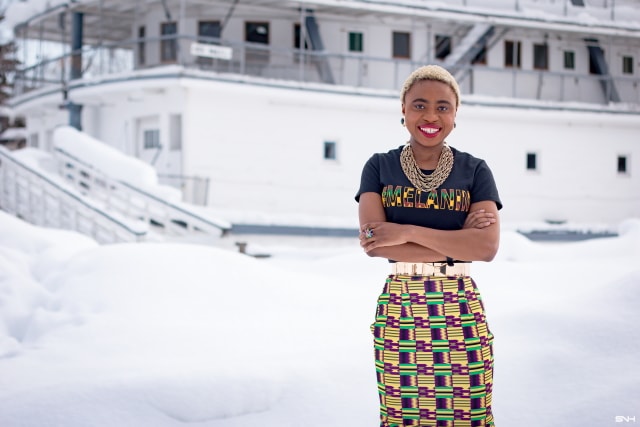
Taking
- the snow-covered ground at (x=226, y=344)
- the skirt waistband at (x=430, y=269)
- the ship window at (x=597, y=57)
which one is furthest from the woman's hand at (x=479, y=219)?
the ship window at (x=597, y=57)

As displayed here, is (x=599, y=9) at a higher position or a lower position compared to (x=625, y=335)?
higher

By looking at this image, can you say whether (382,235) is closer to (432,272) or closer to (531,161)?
(432,272)

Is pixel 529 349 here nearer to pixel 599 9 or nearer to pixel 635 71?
pixel 599 9

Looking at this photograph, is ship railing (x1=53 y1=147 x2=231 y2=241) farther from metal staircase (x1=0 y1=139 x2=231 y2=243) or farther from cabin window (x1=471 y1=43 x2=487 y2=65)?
cabin window (x1=471 y1=43 x2=487 y2=65)

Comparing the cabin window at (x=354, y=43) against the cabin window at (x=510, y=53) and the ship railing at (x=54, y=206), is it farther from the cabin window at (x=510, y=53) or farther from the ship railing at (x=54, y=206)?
the ship railing at (x=54, y=206)

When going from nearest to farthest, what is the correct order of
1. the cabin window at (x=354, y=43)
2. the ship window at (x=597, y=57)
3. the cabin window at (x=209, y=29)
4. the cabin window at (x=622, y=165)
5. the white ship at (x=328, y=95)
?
the white ship at (x=328, y=95) < the cabin window at (x=209, y=29) < the cabin window at (x=354, y=43) < the cabin window at (x=622, y=165) < the ship window at (x=597, y=57)

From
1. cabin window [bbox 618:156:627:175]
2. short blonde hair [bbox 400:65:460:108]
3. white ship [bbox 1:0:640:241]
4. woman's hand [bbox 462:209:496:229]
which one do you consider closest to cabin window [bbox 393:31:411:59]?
white ship [bbox 1:0:640:241]

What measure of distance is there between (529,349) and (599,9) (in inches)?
990

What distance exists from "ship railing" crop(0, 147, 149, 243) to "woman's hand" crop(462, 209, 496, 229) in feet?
36.9

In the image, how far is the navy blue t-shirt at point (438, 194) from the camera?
3.24 meters

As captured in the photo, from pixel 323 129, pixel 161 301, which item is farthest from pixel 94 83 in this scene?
pixel 161 301

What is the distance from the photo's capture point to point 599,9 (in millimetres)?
27766

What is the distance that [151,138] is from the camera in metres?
23.2

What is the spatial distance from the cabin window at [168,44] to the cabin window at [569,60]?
1519 cm
